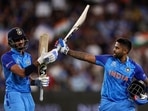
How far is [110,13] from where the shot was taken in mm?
17062

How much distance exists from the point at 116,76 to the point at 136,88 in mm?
348

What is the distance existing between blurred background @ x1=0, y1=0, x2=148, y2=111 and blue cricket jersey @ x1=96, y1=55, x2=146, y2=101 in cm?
438

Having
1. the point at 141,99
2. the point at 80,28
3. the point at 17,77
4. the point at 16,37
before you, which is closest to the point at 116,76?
the point at 141,99

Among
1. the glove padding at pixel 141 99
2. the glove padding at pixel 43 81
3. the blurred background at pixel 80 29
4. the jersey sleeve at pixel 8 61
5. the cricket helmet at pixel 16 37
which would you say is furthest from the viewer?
the blurred background at pixel 80 29

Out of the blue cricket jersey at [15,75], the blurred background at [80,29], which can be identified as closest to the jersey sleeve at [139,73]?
the blue cricket jersey at [15,75]

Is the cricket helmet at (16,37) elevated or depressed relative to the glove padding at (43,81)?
elevated

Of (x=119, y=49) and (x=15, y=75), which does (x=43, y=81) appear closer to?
(x=15, y=75)

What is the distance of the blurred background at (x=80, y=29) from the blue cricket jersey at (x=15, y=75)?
443 centimetres

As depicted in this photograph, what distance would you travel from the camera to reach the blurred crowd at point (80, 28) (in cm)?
1515

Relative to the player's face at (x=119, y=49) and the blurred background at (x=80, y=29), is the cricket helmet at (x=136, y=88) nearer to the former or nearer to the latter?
the player's face at (x=119, y=49)

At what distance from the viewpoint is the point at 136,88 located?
10172 mm

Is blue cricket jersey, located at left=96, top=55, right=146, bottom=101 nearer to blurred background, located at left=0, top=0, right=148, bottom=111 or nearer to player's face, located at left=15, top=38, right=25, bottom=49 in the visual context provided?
player's face, located at left=15, top=38, right=25, bottom=49

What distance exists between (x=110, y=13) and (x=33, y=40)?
2.29 m

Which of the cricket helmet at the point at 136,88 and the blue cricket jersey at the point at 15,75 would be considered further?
the cricket helmet at the point at 136,88
